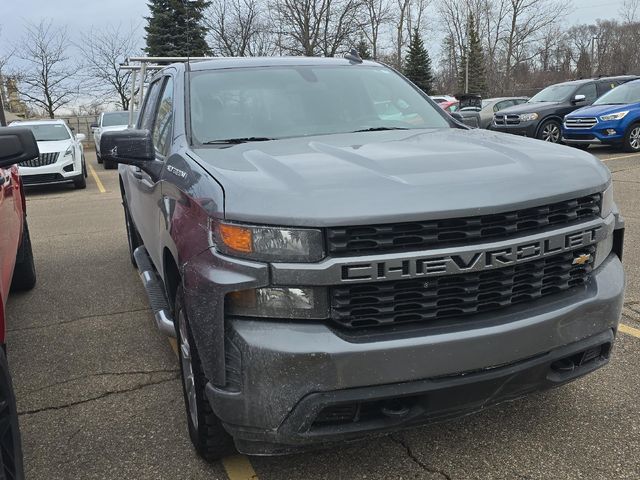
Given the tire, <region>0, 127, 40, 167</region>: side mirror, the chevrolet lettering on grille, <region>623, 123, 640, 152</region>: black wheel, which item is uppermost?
<region>0, 127, 40, 167</region>: side mirror

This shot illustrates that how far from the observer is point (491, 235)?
2207mm

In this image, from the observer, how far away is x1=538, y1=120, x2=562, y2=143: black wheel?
50.0 ft

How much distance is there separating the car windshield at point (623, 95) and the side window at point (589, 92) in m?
1.51

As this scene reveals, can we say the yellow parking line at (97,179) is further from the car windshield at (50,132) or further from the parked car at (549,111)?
the parked car at (549,111)

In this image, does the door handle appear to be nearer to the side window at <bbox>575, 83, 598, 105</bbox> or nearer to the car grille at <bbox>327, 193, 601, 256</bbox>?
the car grille at <bbox>327, 193, 601, 256</bbox>

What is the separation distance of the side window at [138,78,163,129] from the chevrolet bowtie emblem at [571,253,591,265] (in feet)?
9.86

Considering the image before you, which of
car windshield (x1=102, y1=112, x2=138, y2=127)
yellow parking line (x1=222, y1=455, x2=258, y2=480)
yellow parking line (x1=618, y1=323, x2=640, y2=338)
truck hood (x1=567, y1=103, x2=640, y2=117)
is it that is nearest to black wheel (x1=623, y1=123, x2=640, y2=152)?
truck hood (x1=567, y1=103, x2=640, y2=117)

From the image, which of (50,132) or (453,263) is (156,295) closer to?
(453,263)

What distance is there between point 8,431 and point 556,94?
54.8ft

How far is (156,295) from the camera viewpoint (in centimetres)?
359

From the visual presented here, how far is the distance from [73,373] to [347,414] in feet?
7.64

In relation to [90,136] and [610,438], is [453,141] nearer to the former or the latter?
[610,438]

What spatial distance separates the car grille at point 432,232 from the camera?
6.79ft

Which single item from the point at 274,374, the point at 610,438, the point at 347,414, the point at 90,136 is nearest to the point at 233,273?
the point at 274,374
